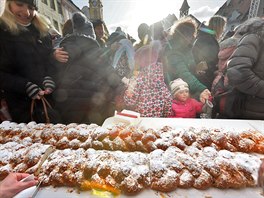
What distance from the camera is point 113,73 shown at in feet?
7.06

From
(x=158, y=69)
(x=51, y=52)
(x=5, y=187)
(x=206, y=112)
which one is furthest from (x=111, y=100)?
(x=5, y=187)

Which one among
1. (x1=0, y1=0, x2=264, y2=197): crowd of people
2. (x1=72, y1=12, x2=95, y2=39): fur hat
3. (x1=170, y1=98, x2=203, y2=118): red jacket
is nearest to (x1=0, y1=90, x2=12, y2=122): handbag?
(x1=0, y1=0, x2=264, y2=197): crowd of people

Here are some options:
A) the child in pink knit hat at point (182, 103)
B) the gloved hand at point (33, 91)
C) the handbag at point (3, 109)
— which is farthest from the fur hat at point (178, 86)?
the handbag at point (3, 109)

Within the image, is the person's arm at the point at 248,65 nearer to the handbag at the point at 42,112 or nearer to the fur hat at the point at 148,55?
the fur hat at the point at 148,55

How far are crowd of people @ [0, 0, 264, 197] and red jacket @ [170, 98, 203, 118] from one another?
12 mm

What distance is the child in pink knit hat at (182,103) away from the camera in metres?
2.13

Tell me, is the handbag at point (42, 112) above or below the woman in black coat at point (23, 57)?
below

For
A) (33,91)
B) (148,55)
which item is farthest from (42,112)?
(148,55)

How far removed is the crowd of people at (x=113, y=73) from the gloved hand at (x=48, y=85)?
0.01m

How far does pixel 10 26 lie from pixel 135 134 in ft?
5.37

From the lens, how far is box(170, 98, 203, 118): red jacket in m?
2.13

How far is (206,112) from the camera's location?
2295 millimetres

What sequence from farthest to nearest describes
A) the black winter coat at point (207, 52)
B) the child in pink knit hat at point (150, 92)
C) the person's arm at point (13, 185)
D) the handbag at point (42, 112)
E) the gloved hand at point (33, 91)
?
1. the black winter coat at point (207, 52)
2. the child in pink knit hat at point (150, 92)
3. the handbag at point (42, 112)
4. the gloved hand at point (33, 91)
5. the person's arm at point (13, 185)

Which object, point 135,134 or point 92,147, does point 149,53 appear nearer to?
point 135,134
